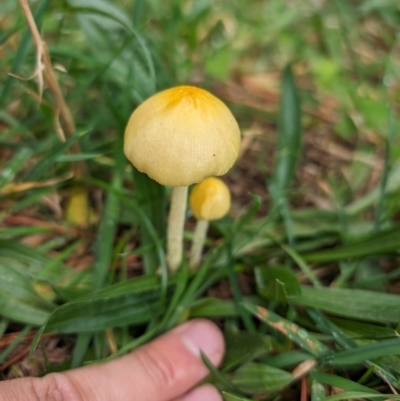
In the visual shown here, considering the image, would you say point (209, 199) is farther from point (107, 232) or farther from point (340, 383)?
point (340, 383)

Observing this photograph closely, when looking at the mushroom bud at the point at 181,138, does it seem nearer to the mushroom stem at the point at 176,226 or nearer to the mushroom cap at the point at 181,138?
the mushroom cap at the point at 181,138

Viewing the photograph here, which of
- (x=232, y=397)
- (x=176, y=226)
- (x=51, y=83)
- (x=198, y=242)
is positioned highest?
(x=51, y=83)

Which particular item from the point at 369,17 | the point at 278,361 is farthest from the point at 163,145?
the point at 369,17

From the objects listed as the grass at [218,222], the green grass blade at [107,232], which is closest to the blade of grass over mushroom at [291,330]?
the grass at [218,222]

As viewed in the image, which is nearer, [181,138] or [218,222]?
[181,138]

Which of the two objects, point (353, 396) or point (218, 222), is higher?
point (218, 222)

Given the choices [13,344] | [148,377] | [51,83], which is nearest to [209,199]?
[148,377]

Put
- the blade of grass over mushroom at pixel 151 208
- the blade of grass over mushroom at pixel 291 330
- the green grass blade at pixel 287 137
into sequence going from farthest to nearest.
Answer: the green grass blade at pixel 287 137 < the blade of grass over mushroom at pixel 151 208 < the blade of grass over mushroom at pixel 291 330

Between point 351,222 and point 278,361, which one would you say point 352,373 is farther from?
point 351,222

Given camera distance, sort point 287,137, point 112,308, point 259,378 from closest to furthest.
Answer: point 259,378 → point 112,308 → point 287,137
